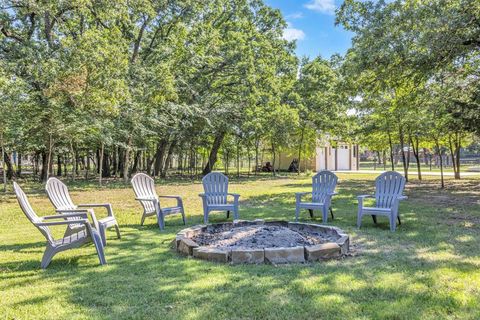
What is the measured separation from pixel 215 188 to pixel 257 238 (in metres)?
2.36

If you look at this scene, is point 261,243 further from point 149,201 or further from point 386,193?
point 386,193

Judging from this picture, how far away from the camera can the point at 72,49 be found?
961cm

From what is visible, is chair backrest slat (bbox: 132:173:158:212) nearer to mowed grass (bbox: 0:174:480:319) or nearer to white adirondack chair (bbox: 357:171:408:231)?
mowed grass (bbox: 0:174:480:319)

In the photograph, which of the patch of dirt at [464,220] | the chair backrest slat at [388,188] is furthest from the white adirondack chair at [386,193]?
the patch of dirt at [464,220]

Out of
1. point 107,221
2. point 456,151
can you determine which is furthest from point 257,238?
point 456,151

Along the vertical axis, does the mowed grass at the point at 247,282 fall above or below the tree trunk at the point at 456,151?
below

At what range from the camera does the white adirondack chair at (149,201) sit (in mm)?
5629

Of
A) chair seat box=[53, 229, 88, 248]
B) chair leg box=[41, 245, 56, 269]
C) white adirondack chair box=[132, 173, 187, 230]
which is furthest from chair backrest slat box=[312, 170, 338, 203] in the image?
chair leg box=[41, 245, 56, 269]

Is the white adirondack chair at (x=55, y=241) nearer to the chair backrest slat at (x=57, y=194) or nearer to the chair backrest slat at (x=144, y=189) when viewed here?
the chair backrest slat at (x=57, y=194)

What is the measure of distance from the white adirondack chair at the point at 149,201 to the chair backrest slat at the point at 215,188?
58 centimetres

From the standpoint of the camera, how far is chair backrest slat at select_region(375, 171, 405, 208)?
5586 mm

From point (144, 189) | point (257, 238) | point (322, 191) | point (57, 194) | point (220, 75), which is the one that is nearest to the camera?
point (257, 238)

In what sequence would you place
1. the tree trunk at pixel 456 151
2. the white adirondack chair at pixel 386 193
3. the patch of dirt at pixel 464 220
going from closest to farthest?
the white adirondack chair at pixel 386 193 → the patch of dirt at pixel 464 220 → the tree trunk at pixel 456 151

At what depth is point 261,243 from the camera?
4.00 m
